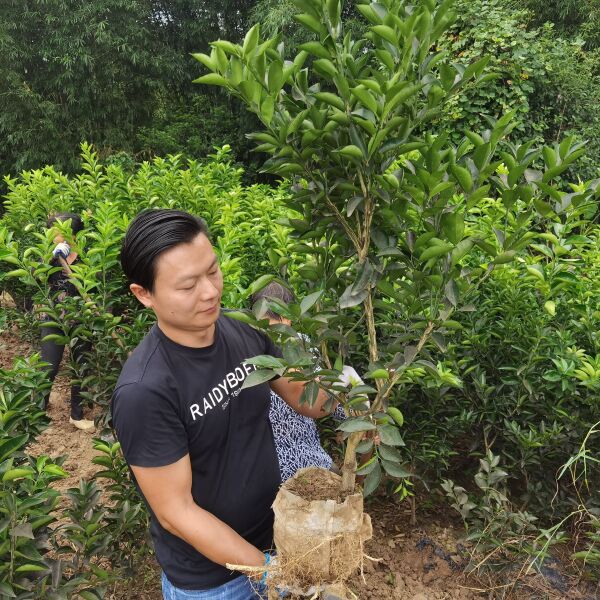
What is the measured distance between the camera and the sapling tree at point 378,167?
119 cm

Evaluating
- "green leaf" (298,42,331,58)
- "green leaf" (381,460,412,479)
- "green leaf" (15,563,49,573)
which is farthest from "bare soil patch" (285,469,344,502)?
"green leaf" (298,42,331,58)

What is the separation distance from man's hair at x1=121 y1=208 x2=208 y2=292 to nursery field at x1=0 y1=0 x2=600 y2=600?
1cm

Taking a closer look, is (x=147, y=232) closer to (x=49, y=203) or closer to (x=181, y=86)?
(x=49, y=203)

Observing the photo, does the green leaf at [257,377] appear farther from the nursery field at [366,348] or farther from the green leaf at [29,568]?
the green leaf at [29,568]

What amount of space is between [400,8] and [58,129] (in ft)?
39.4

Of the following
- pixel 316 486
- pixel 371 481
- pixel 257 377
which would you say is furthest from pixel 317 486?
pixel 257 377

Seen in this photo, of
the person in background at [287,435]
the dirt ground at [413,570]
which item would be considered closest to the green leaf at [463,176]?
the person in background at [287,435]

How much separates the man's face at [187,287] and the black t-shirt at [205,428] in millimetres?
121

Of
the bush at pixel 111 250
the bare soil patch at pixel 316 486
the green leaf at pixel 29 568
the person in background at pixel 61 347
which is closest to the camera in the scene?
the bare soil patch at pixel 316 486

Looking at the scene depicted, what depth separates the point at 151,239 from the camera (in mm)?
1423

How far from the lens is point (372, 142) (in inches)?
47.4

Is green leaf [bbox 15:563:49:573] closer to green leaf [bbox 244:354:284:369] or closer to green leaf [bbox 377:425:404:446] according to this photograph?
green leaf [bbox 244:354:284:369]

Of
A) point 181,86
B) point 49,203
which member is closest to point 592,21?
point 181,86

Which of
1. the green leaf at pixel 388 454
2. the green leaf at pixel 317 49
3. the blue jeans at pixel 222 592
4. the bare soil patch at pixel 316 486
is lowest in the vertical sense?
the blue jeans at pixel 222 592
